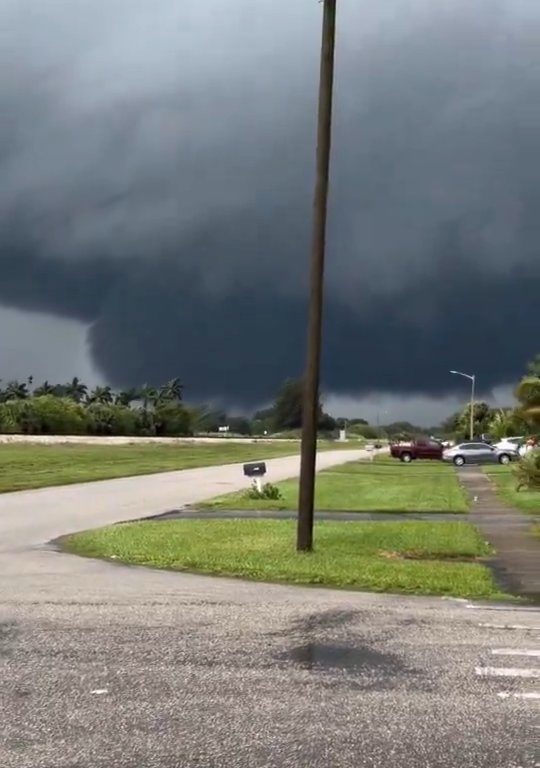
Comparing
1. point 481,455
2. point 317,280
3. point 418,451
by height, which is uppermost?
point 317,280

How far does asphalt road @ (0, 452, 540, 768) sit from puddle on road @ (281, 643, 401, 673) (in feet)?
0.05

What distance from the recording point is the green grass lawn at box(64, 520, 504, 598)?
12320 mm

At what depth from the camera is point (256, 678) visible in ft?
23.5

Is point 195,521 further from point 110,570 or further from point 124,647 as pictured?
point 124,647

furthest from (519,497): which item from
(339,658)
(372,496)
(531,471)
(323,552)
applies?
(339,658)

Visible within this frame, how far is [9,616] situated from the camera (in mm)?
9719

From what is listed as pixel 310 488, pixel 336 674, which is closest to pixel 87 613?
pixel 336 674

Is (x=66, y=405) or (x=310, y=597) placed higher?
(x=66, y=405)

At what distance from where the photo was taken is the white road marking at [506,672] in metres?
7.32

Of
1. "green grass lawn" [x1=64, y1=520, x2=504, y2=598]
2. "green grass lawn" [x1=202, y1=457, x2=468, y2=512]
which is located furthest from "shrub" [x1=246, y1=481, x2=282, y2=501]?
"green grass lawn" [x1=64, y1=520, x2=504, y2=598]

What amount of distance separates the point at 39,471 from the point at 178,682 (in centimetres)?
3784

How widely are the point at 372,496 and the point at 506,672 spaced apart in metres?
21.8

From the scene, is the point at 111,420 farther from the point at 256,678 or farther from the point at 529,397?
the point at 256,678

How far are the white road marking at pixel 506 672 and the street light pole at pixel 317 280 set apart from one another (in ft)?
23.5
